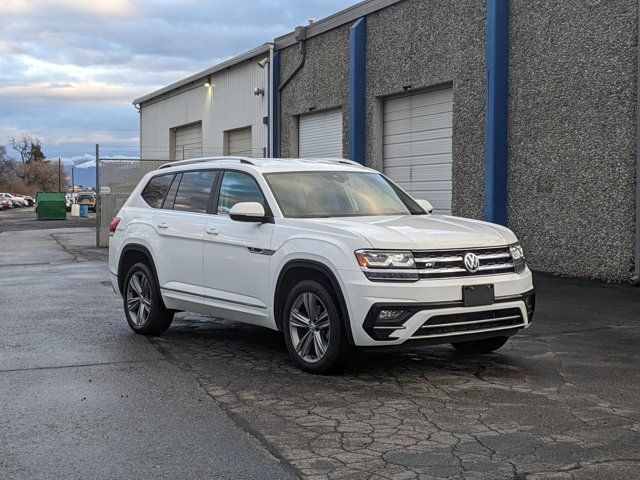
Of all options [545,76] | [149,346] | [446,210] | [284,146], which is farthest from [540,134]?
[284,146]

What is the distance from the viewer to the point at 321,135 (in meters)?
22.4

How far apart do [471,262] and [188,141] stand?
27965 millimetres

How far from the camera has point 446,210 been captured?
57.6 feet

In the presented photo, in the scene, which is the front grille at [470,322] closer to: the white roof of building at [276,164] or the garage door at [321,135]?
the white roof of building at [276,164]

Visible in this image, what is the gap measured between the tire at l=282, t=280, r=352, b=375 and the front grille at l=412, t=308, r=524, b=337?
1.95 ft

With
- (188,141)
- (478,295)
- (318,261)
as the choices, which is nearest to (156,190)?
(318,261)

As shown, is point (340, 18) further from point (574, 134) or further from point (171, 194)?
point (171, 194)

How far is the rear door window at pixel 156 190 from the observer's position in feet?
28.9

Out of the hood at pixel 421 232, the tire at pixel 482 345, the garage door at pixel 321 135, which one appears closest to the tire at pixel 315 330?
the hood at pixel 421 232

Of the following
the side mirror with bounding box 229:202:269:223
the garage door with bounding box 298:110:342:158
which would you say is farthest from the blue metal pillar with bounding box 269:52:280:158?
the side mirror with bounding box 229:202:269:223

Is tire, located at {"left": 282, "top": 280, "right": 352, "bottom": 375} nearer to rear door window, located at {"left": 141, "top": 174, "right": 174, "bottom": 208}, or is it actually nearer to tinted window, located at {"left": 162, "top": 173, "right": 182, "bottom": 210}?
tinted window, located at {"left": 162, "top": 173, "right": 182, "bottom": 210}

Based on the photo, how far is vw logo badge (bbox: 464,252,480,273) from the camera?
6395 mm

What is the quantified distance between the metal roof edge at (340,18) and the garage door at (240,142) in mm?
4527

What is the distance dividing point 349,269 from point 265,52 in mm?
19895
